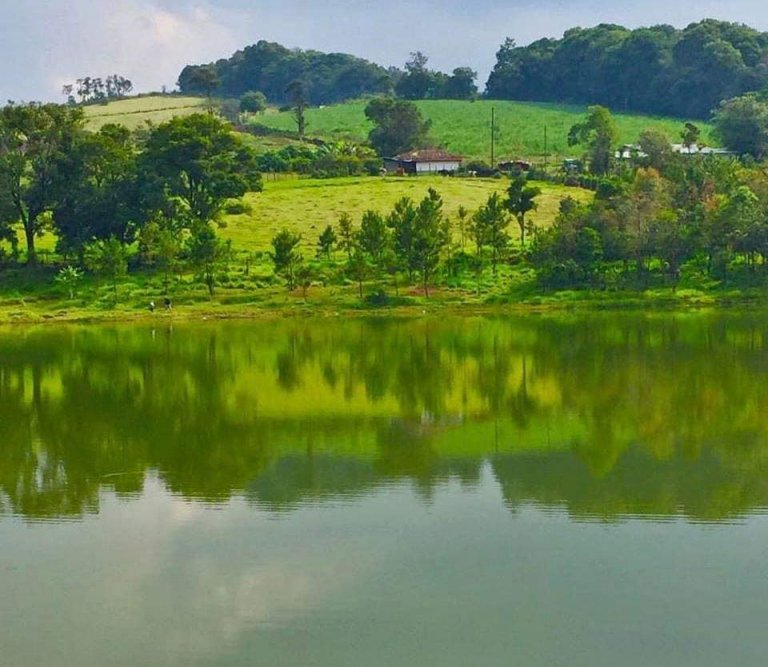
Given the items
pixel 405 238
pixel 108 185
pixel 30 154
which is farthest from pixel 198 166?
pixel 405 238

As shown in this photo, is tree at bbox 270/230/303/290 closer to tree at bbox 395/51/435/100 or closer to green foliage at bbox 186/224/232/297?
green foliage at bbox 186/224/232/297

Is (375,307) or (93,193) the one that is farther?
(93,193)

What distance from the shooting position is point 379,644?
39.5 ft

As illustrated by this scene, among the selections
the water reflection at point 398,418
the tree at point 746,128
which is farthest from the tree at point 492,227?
the tree at point 746,128

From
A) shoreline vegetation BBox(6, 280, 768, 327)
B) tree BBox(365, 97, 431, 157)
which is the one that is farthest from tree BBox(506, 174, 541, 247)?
tree BBox(365, 97, 431, 157)

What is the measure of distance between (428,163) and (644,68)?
4333 centimetres

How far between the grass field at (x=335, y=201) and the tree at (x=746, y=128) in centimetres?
1563

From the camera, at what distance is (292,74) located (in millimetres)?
167250

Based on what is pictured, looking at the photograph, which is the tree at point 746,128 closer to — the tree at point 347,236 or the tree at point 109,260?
the tree at point 347,236

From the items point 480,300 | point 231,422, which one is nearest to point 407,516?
point 231,422

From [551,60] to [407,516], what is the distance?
370 ft

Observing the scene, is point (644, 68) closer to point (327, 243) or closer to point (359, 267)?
point (327, 243)

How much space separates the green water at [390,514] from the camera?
12328mm

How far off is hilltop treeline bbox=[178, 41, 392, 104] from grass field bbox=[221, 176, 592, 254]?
278 feet
